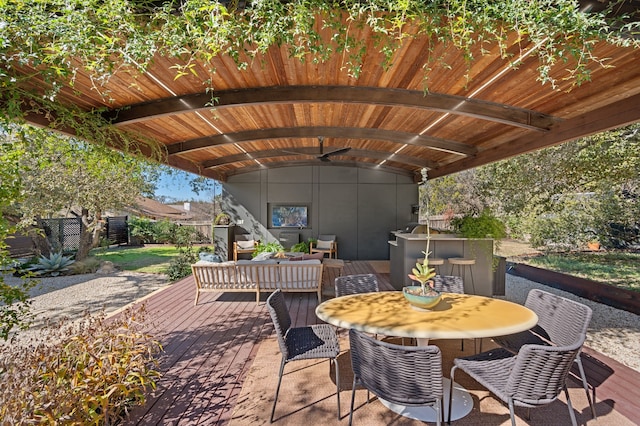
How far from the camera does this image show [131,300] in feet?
21.1

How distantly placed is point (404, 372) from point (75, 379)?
2.08 metres

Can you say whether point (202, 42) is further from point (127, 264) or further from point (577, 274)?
point (127, 264)

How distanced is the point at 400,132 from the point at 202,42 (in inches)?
182

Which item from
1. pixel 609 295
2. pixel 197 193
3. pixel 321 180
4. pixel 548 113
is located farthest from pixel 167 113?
pixel 197 193

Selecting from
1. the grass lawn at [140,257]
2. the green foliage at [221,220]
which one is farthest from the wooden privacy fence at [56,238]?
the green foliage at [221,220]

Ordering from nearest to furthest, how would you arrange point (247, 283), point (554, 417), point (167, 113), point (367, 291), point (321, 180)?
1. point (554, 417)
2. point (367, 291)
3. point (167, 113)
4. point (247, 283)
5. point (321, 180)

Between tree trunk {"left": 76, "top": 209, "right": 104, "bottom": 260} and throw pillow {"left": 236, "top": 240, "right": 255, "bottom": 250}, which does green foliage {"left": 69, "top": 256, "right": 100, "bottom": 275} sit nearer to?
tree trunk {"left": 76, "top": 209, "right": 104, "bottom": 260}

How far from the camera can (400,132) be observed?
5.94m

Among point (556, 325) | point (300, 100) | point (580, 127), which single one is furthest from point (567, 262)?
point (300, 100)

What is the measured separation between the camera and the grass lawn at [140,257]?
10128mm

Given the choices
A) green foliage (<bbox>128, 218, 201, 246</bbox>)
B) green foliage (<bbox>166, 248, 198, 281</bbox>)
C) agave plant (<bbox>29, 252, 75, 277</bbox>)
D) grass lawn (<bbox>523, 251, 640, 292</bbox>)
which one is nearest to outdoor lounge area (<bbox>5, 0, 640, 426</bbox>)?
green foliage (<bbox>166, 248, 198, 281</bbox>)

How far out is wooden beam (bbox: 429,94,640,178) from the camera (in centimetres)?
309

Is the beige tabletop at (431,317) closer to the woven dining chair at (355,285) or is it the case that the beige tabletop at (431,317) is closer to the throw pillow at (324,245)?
the woven dining chair at (355,285)

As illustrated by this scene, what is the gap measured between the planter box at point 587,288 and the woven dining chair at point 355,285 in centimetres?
520
